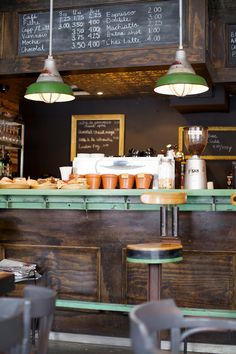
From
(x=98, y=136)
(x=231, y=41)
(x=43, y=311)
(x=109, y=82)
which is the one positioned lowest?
(x=43, y=311)

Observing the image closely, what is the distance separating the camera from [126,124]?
691 cm

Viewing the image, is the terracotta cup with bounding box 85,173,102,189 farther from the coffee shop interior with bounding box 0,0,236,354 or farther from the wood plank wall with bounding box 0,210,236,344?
the wood plank wall with bounding box 0,210,236,344

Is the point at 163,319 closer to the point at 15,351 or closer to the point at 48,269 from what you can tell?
the point at 15,351

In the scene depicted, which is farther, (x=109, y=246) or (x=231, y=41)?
(x=231, y=41)

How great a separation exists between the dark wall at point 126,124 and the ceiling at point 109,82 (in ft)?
0.74

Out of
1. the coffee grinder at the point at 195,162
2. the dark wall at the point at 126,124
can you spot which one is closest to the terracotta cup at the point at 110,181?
the coffee grinder at the point at 195,162

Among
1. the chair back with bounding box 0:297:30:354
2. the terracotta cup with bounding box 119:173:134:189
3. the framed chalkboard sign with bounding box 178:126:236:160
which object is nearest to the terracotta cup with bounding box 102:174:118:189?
the terracotta cup with bounding box 119:173:134:189

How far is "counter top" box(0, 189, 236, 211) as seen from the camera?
135 inches

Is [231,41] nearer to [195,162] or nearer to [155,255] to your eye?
[195,162]

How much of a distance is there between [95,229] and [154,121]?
3.35 meters

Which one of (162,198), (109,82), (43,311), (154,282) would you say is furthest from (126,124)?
(43,311)

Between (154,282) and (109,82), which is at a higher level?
(109,82)

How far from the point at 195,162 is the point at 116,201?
650 millimetres

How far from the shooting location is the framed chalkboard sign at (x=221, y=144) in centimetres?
645
